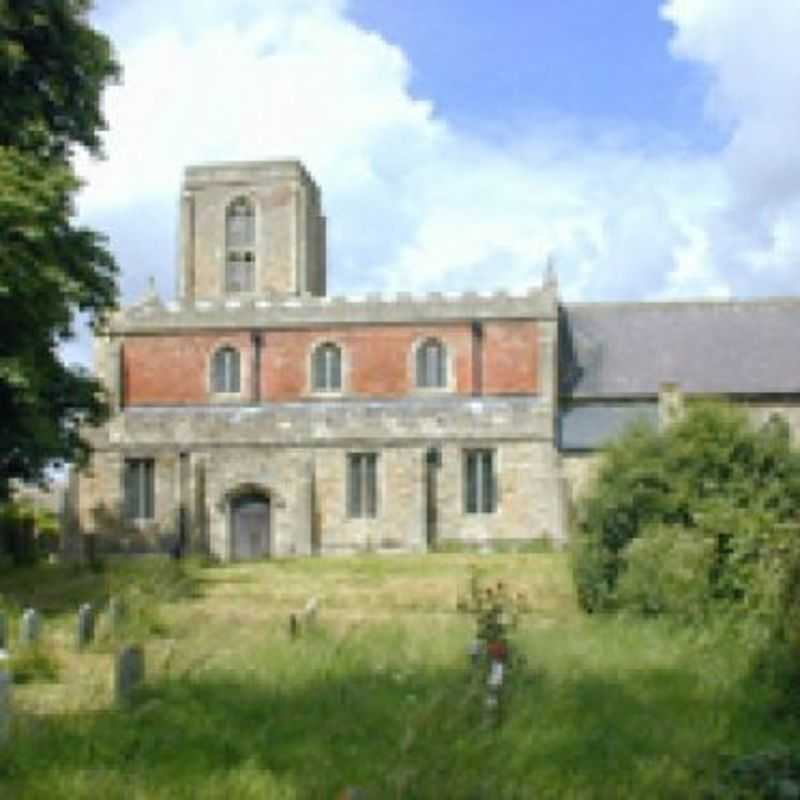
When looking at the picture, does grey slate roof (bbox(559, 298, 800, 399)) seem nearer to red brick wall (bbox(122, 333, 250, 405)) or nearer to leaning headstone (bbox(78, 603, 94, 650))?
red brick wall (bbox(122, 333, 250, 405))

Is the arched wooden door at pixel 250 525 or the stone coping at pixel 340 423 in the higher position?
the stone coping at pixel 340 423

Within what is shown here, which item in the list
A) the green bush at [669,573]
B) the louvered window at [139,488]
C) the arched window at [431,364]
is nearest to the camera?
the green bush at [669,573]

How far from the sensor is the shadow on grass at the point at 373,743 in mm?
7773

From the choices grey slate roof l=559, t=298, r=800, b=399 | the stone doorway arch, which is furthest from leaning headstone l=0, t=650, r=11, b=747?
grey slate roof l=559, t=298, r=800, b=399

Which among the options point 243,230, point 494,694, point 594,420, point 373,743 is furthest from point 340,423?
point 373,743

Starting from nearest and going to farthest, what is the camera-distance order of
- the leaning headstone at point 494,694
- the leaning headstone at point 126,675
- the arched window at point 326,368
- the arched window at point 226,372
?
1. the leaning headstone at point 494,694
2. the leaning headstone at point 126,675
3. the arched window at point 326,368
4. the arched window at point 226,372

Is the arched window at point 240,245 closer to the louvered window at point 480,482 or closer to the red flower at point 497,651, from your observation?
the louvered window at point 480,482

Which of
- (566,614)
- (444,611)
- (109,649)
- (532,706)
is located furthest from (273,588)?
(532,706)

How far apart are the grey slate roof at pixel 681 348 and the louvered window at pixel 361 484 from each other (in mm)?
6261

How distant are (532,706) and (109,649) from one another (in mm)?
6729

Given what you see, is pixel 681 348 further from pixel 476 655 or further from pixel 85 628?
pixel 476 655

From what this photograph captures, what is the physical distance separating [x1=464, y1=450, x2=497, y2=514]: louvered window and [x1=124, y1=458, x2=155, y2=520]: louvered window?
875 centimetres

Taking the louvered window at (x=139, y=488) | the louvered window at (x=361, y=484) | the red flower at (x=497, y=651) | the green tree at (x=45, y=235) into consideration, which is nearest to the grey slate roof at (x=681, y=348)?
the louvered window at (x=361, y=484)

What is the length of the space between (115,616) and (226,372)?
898 inches
